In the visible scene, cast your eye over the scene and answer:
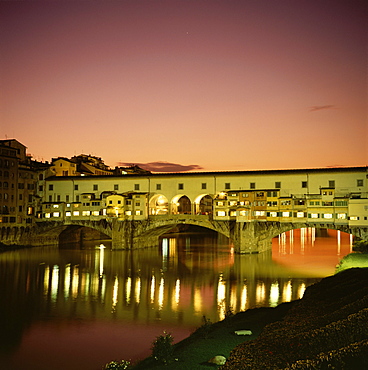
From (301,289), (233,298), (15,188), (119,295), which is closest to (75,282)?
(119,295)

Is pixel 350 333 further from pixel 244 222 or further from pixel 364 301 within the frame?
pixel 244 222

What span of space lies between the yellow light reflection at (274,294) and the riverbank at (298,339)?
5354mm

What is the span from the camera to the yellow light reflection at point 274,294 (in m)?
27.4

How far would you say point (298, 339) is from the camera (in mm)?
12562

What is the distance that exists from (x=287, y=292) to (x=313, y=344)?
783 inches

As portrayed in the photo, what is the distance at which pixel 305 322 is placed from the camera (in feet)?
48.8

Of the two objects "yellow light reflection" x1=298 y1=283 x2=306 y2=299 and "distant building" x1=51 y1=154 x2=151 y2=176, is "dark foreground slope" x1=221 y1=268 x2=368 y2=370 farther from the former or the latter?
"distant building" x1=51 y1=154 x2=151 y2=176

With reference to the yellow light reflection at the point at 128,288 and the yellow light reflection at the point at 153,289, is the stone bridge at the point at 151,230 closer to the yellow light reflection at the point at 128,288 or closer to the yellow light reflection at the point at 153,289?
the yellow light reflection at the point at 153,289

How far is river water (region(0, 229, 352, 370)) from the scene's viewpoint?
1972 cm

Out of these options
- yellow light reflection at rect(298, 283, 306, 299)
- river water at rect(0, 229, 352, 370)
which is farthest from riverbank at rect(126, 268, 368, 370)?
yellow light reflection at rect(298, 283, 306, 299)

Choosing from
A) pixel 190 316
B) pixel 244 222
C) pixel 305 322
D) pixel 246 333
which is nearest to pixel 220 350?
pixel 246 333

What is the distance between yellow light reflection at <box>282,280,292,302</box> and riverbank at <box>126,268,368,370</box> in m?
6.88

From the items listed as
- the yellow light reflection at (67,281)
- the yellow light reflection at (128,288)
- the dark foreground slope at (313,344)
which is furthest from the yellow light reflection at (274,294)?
the yellow light reflection at (67,281)

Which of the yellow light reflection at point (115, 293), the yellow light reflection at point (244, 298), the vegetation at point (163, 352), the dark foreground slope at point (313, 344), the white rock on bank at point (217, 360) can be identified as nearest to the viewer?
the dark foreground slope at point (313, 344)
